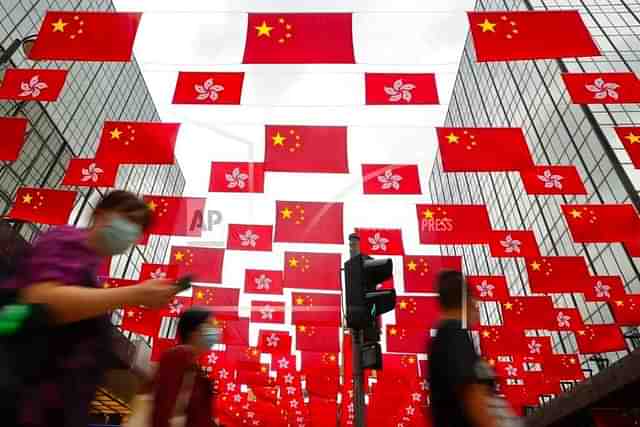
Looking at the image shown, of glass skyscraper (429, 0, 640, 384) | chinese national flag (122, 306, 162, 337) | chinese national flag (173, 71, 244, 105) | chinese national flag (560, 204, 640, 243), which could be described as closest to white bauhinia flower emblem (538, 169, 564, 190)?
chinese national flag (560, 204, 640, 243)

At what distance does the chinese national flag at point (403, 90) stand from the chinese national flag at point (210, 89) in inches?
79.1

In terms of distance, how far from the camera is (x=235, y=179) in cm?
938

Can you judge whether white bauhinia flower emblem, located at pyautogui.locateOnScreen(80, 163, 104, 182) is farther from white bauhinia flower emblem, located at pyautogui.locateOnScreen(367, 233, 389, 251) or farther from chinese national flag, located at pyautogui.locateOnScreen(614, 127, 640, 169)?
chinese national flag, located at pyautogui.locateOnScreen(614, 127, 640, 169)

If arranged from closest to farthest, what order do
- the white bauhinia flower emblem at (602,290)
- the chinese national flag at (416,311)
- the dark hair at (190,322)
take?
1. the dark hair at (190,322)
2. the white bauhinia flower emblem at (602,290)
3. the chinese national flag at (416,311)

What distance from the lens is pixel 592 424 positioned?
51.7 feet

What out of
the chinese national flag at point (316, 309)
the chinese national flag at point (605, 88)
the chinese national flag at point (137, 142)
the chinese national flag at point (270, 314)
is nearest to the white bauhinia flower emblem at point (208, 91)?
the chinese national flag at point (137, 142)

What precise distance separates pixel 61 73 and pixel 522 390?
18639mm

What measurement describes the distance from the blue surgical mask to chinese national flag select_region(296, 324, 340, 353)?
41.1ft

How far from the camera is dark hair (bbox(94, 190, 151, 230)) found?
6.45 feet

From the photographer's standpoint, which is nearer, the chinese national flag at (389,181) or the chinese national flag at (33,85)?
the chinese national flag at (33,85)

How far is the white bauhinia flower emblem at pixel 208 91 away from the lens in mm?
7258

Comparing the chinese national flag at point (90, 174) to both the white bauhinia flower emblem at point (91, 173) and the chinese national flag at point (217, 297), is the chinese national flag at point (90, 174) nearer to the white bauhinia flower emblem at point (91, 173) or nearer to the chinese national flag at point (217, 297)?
the white bauhinia flower emblem at point (91, 173)

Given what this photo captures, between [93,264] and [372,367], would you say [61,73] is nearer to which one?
[372,367]

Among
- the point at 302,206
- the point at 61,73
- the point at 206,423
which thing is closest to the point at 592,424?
the point at 302,206
